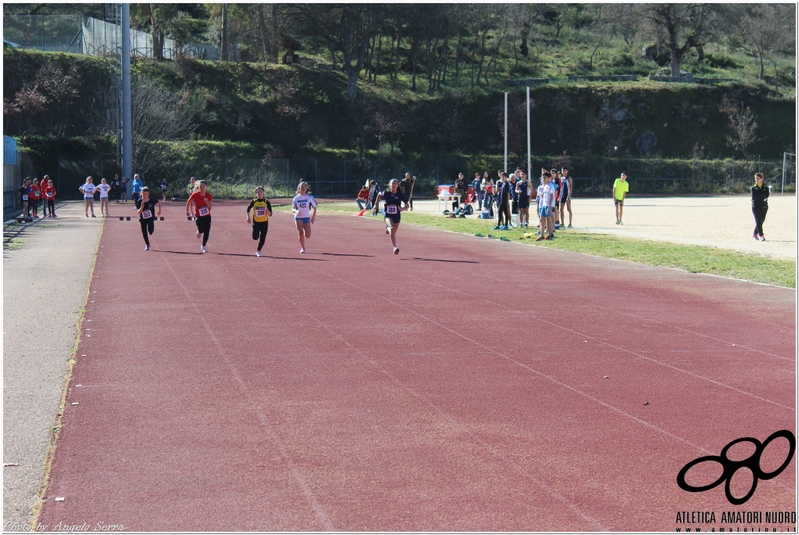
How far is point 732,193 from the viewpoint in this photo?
7494 cm

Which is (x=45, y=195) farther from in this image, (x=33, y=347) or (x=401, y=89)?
(x=401, y=89)

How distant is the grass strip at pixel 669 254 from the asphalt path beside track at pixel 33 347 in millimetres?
12048

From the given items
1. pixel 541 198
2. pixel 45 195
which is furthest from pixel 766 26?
pixel 45 195

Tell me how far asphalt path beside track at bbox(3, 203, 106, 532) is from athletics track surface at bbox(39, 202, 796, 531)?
0.71ft

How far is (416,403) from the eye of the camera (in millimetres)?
8242

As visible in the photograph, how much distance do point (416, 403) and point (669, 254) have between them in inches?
574

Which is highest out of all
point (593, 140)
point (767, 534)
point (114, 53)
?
point (114, 53)

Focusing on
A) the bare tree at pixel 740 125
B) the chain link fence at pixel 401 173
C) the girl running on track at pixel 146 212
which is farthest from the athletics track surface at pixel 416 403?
the bare tree at pixel 740 125

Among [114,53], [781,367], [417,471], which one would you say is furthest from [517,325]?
[114,53]

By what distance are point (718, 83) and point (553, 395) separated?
89242mm

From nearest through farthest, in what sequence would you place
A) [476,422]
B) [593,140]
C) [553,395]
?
[476,422] → [553,395] → [593,140]

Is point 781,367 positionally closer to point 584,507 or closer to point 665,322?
point 665,322

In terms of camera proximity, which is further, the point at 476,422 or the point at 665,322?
the point at 665,322

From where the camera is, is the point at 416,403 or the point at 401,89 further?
the point at 401,89
